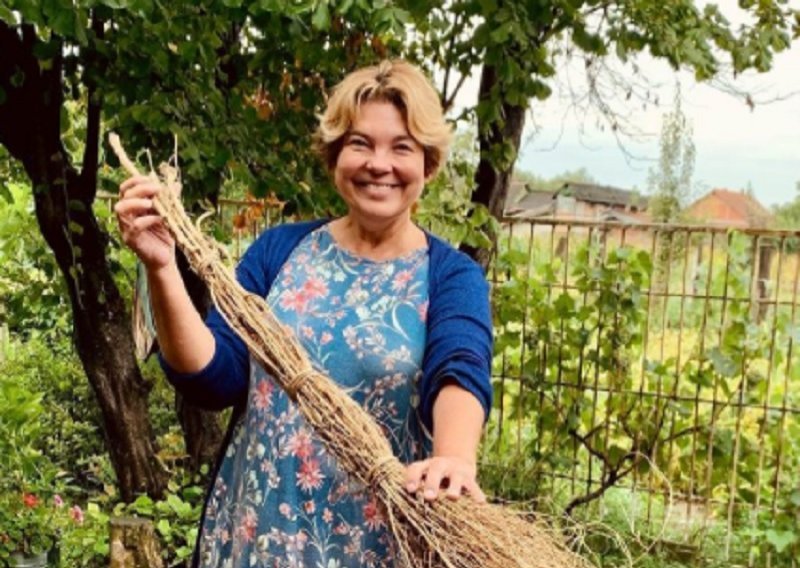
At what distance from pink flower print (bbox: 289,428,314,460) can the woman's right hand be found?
0.31 metres

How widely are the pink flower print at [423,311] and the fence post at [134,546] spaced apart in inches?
62.4

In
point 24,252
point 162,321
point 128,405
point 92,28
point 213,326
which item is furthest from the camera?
point 24,252

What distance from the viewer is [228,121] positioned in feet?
10.3

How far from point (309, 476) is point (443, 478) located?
0.93ft

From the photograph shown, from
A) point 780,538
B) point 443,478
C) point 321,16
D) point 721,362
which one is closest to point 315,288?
point 443,478

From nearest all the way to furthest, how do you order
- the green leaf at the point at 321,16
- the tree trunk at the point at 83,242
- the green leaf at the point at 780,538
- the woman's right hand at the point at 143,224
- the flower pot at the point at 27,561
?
the woman's right hand at the point at 143,224, the green leaf at the point at 321,16, the tree trunk at the point at 83,242, the flower pot at the point at 27,561, the green leaf at the point at 780,538

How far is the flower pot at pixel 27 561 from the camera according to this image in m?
3.57

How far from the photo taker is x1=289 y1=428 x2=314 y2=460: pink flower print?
1540 millimetres

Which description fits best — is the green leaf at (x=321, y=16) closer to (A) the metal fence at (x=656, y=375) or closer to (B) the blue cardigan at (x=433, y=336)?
(B) the blue cardigan at (x=433, y=336)

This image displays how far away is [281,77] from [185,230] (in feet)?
7.37

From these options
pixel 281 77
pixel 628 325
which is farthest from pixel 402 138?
pixel 628 325

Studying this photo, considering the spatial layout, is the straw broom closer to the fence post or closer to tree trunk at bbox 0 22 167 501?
the fence post

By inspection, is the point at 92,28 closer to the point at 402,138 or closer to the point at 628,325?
the point at 402,138

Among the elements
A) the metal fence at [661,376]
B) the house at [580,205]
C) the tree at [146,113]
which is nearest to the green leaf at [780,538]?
the metal fence at [661,376]
